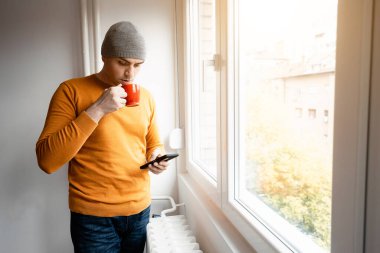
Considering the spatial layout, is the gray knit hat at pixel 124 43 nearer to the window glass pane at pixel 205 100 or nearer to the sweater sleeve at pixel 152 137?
the sweater sleeve at pixel 152 137

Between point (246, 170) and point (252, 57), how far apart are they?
44 centimetres

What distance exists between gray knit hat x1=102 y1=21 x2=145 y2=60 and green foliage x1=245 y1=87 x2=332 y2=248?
48 centimetres

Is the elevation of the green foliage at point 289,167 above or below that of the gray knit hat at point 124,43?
below

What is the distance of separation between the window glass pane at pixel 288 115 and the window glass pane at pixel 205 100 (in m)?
0.36

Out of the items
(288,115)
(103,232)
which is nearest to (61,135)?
(103,232)

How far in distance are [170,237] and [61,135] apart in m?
0.64

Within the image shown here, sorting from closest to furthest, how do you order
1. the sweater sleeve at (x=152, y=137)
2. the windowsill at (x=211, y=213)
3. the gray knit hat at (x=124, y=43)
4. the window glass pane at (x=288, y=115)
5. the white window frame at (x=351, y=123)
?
the white window frame at (x=351, y=123) → the window glass pane at (x=288, y=115) → the windowsill at (x=211, y=213) → the gray knit hat at (x=124, y=43) → the sweater sleeve at (x=152, y=137)

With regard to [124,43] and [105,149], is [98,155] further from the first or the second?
[124,43]

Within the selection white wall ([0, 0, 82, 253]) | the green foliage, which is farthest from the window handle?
→ white wall ([0, 0, 82, 253])

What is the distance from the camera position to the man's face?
109 cm

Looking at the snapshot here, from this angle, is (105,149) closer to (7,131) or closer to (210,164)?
(210,164)

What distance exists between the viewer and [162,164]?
118cm

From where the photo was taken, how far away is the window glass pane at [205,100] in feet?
4.93

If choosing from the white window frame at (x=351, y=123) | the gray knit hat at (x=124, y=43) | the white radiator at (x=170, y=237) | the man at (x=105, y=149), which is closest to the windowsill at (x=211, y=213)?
the white radiator at (x=170, y=237)
